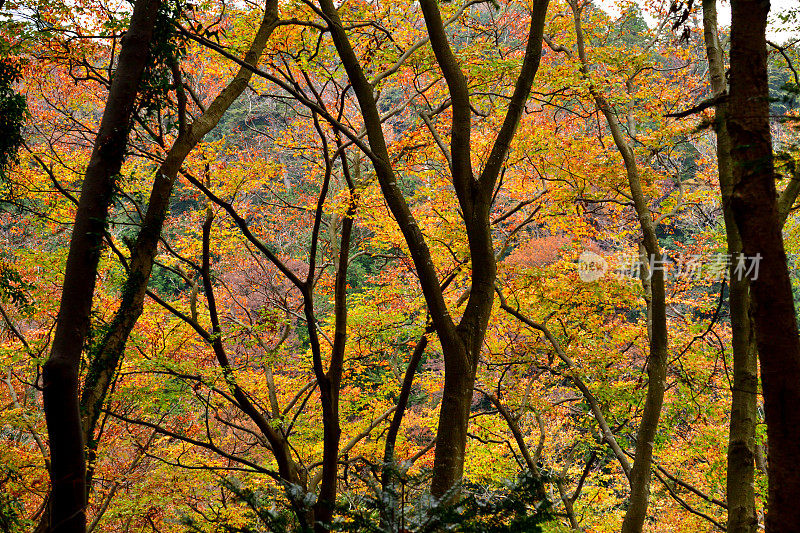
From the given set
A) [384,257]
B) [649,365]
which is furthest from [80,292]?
[649,365]

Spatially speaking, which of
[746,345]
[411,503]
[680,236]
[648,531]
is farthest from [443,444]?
[680,236]

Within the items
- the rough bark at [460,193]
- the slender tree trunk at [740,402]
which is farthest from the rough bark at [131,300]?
the slender tree trunk at [740,402]

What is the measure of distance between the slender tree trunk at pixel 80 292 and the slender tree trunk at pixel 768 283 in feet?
10.4

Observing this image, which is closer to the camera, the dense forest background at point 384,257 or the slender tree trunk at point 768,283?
the slender tree trunk at point 768,283

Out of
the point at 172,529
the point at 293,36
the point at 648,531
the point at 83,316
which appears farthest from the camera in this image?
the point at 648,531

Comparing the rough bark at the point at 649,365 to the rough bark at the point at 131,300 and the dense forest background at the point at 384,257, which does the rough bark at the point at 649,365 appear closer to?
the dense forest background at the point at 384,257

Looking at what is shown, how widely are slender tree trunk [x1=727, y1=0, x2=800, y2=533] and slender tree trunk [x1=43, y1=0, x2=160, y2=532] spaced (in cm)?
318

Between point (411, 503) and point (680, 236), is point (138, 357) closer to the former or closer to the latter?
point (411, 503)

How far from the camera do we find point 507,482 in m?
2.34

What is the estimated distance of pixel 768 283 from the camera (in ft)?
7.82

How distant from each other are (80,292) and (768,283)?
Answer: 131 inches

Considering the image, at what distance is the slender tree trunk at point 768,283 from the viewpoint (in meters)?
2.33

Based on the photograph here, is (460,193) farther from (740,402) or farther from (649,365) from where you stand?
(649,365)

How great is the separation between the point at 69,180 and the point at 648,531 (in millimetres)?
14189
